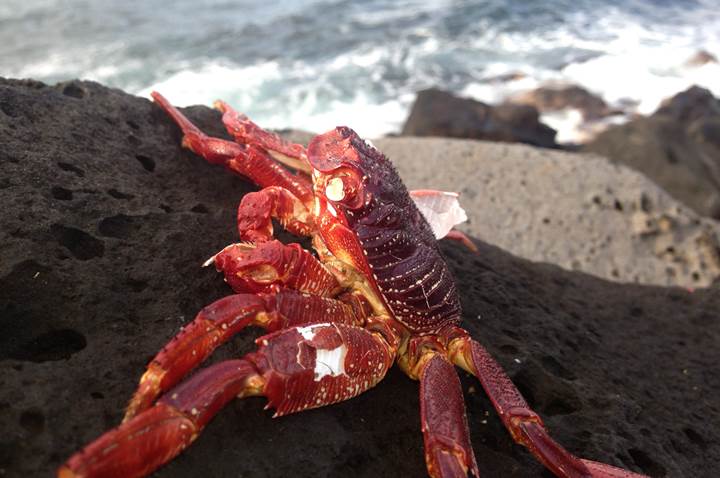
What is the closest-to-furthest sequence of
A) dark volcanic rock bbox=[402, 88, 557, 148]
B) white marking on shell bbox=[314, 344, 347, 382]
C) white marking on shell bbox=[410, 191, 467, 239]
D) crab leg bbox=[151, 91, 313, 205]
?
1. white marking on shell bbox=[314, 344, 347, 382]
2. crab leg bbox=[151, 91, 313, 205]
3. white marking on shell bbox=[410, 191, 467, 239]
4. dark volcanic rock bbox=[402, 88, 557, 148]

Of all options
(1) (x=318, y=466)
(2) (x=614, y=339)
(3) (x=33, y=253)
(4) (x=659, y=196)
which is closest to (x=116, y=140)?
(3) (x=33, y=253)

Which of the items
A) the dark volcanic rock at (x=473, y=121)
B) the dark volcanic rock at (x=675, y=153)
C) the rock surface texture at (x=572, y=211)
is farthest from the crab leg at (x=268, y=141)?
the dark volcanic rock at (x=675, y=153)

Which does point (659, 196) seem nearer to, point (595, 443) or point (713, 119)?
point (595, 443)

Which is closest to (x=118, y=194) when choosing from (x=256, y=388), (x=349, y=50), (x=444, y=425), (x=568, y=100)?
(x=256, y=388)

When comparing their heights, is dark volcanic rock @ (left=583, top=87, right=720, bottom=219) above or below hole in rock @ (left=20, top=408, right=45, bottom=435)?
below

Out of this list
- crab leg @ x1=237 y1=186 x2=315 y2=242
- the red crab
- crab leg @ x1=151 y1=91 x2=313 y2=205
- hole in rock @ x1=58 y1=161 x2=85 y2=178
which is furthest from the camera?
crab leg @ x1=151 y1=91 x2=313 y2=205

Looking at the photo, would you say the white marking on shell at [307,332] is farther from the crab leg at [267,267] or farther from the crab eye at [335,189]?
the crab eye at [335,189]

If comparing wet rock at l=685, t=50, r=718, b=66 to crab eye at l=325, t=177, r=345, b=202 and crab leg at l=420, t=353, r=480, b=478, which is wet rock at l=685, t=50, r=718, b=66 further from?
crab leg at l=420, t=353, r=480, b=478

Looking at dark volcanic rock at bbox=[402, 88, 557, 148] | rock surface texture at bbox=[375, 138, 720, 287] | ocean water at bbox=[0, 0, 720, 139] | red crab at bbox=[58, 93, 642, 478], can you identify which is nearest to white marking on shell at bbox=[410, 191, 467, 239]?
red crab at bbox=[58, 93, 642, 478]
